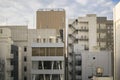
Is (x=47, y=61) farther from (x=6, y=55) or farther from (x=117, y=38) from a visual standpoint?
(x=117, y=38)

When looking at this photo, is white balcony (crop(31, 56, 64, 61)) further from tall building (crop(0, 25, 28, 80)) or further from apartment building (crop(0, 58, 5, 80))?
tall building (crop(0, 25, 28, 80))

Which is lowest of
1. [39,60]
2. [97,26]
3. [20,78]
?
[20,78]

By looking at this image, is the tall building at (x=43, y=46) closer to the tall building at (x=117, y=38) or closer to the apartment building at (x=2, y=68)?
the apartment building at (x=2, y=68)

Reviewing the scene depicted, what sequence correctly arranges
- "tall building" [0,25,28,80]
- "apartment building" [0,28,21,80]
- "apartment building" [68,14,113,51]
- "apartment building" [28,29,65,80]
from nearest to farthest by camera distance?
1. "apartment building" [28,29,65,80]
2. "apartment building" [0,28,21,80]
3. "tall building" [0,25,28,80]
4. "apartment building" [68,14,113,51]

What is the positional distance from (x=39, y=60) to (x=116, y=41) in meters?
13.4

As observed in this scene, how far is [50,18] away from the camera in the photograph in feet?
280

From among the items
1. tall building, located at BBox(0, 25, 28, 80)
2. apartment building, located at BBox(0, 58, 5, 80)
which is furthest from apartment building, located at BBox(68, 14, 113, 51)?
apartment building, located at BBox(0, 58, 5, 80)

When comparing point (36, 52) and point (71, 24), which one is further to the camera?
point (71, 24)

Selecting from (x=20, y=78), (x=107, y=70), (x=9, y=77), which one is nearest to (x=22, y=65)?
(x=20, y=78)

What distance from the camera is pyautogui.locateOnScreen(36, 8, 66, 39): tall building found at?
8436 centimetres

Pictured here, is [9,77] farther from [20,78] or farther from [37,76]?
[20,78]

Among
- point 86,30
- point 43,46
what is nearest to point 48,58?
point 43,46

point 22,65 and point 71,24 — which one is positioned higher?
point 71,24

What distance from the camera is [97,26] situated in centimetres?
8138
